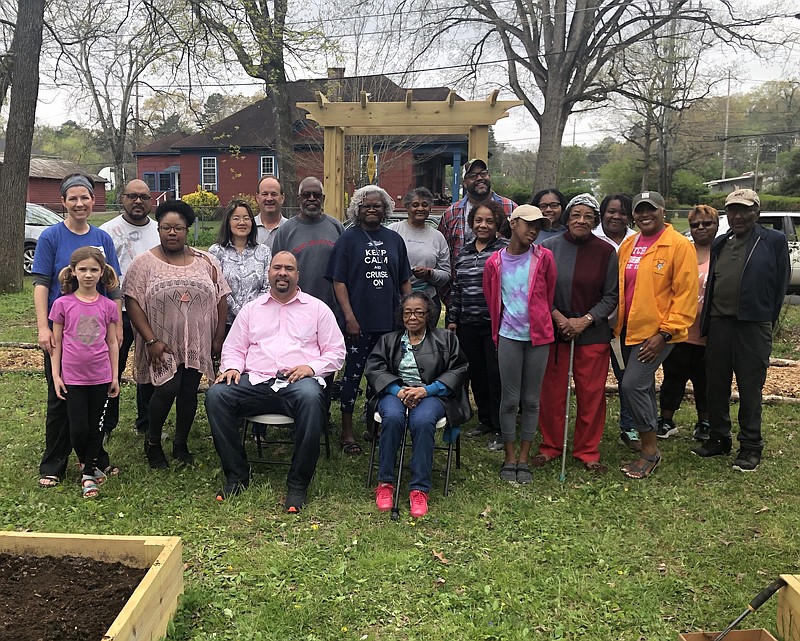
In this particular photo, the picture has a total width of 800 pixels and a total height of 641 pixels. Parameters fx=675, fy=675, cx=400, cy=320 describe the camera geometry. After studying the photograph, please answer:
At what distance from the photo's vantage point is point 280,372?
4406 mm

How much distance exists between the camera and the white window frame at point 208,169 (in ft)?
103

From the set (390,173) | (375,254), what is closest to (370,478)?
(375,254)

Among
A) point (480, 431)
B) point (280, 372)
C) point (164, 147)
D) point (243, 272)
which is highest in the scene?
point (164, 147)

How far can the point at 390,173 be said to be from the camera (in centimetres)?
2638

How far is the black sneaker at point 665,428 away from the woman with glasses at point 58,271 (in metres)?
4.24

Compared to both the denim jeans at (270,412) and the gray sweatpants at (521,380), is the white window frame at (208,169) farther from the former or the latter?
the gray sweatpants at (521,380)

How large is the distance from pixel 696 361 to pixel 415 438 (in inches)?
104

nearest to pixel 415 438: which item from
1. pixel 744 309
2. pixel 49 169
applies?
pixel 744 309

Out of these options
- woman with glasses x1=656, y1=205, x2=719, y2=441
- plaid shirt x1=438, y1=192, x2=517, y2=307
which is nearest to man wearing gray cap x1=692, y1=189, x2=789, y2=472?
Result: woman with glasses x1=656, y1=205, x2=719, y2=441

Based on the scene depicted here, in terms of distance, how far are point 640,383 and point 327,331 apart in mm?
2159

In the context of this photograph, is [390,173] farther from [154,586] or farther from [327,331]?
[154,586]

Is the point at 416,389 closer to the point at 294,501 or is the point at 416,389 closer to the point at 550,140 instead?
the point at 294,501

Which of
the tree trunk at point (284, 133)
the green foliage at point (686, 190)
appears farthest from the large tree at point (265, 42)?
the green foliage at point (686, 190)

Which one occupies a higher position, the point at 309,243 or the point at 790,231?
the point at 790,231
